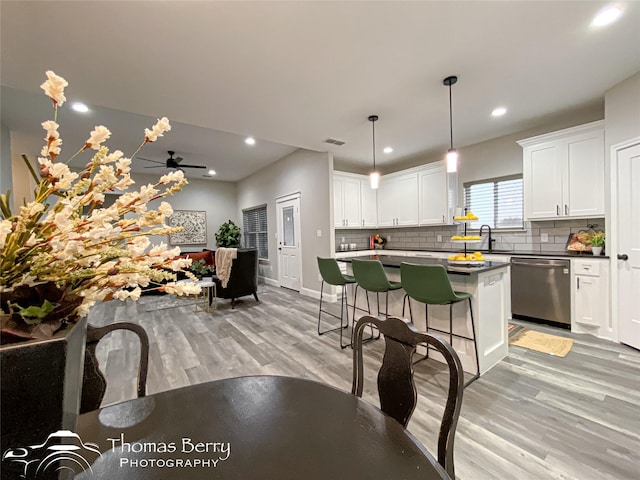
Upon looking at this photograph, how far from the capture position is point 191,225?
7.93 metres

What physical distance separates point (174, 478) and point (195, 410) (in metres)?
0.24

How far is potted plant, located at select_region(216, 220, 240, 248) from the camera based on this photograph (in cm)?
780

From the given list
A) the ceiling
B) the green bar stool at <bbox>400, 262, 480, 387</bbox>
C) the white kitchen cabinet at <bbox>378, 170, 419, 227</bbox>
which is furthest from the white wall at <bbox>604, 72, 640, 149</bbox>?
the white kitchen cabinet at <bbox>378, 170, 419, 227</bbox>

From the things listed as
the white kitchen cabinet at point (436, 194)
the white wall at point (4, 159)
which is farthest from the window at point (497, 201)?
the white wall at point (4, 159)

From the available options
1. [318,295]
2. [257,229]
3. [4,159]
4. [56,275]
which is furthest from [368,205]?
[4,159]

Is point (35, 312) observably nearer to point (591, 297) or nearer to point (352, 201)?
point (591, 297)

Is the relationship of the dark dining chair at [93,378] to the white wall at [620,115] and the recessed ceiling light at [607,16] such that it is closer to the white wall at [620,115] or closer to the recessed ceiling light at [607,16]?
the recessed ceiling light at [607,16]

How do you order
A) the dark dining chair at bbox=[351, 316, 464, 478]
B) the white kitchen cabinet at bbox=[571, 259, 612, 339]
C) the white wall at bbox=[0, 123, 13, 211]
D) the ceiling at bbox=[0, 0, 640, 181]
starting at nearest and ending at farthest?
the dark dining chair at bbox=[351, 316, 464, 478] → the ceiling at bbox=[0, 0, 640, 181] → the white kitchen cabinet at bbox=[571, 259, 612, 339] → the white wall at bbox=[0, 123, 13, 211]

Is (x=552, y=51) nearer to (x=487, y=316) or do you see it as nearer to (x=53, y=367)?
(x=487, y=316)

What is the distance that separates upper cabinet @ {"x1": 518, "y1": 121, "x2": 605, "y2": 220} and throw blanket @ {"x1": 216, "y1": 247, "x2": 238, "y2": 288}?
4.46 meters

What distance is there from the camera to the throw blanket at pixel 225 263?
4480mm

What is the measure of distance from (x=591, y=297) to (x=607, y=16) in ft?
9.00

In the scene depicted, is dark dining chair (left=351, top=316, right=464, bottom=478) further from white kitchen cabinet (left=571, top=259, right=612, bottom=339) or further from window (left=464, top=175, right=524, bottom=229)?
window (left=464, top=175, right=524, bottom=229)

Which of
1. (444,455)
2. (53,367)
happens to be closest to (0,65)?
(53,367)
